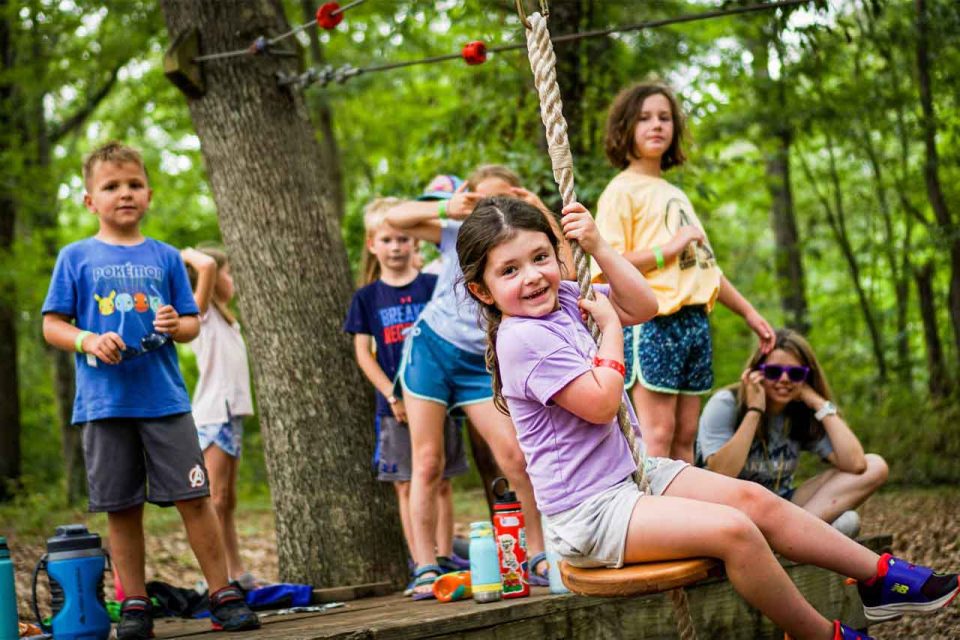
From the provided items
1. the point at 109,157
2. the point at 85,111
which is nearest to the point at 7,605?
the point at 109,157

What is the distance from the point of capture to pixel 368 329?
513 cm

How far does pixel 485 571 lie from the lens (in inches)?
152

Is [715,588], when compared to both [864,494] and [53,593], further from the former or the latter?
[53,593]

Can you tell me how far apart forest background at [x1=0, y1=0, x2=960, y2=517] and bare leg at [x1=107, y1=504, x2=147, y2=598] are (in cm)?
164

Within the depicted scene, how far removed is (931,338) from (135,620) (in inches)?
368

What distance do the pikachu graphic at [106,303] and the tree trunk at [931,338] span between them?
8.53 meters

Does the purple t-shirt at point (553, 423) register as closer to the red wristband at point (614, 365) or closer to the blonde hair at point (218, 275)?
the red wristband at point (614, 365)

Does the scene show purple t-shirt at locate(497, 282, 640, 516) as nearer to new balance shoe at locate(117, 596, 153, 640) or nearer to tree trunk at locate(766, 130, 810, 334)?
new balance shoe at locate(117, 596, 153, 640)

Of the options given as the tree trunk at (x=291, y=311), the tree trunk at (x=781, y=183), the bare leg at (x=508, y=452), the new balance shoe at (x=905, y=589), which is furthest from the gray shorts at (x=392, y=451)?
the tree trunk at (x=781, y=183)

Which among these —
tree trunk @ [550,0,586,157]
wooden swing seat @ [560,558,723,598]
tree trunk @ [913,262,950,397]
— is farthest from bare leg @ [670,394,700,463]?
tree trunk @ [913,262,950,397]

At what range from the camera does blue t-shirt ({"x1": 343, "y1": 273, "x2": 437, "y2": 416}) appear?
16.9 ft

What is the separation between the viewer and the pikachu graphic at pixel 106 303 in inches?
154

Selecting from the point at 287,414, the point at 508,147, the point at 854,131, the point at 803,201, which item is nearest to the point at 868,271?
the point at 803,201

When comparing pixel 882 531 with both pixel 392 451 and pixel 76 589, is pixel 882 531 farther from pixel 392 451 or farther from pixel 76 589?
pixel 76 589
